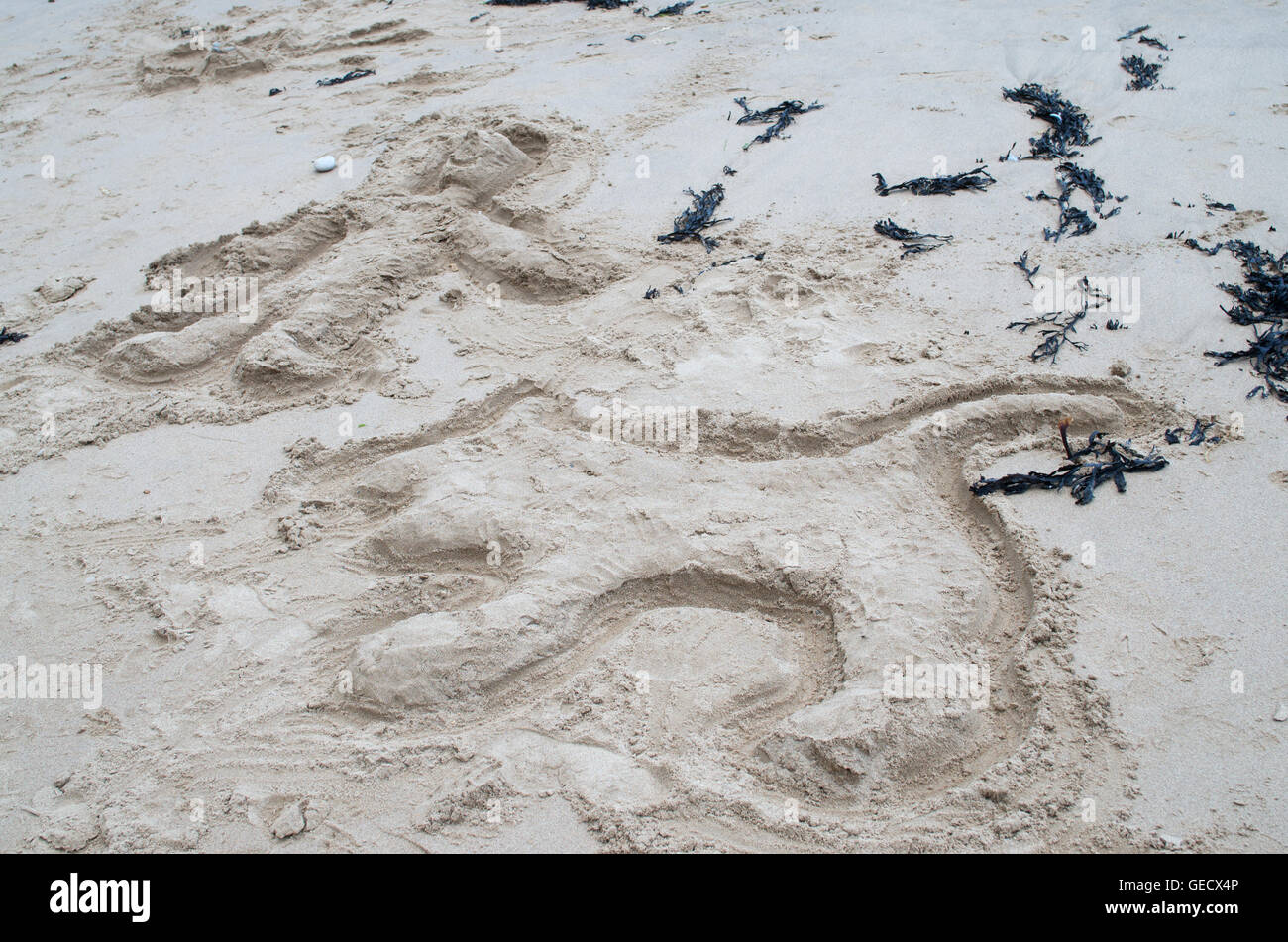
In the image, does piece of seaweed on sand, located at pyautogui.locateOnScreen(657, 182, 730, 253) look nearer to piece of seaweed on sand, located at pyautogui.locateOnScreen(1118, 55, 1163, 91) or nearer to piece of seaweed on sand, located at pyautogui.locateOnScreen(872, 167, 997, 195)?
piece of seaweed on sand, located at pyautogui.locateOnScreen(872, 167, 997, 195)

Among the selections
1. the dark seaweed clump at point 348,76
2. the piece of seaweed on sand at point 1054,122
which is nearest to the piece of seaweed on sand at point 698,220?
the piece of seaweed on sand at point 1054,122

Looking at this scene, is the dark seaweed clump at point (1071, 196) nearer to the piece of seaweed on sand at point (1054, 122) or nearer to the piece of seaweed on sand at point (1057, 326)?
the piece of seaweed on sand at point (1054, 122)

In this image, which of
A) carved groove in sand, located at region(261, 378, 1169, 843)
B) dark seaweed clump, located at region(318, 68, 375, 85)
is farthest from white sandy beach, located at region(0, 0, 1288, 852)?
dark seaweed clump, located at region(318, 68, 375, 85)

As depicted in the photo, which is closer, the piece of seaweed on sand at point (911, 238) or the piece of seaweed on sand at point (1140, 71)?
the piece of seaweed on sand at point (911, 238)

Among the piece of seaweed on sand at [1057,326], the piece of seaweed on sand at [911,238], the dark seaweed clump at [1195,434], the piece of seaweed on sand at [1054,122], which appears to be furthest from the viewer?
the piece of seaweed on sand at [1054,122]

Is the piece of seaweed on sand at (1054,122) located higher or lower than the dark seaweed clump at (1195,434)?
higher

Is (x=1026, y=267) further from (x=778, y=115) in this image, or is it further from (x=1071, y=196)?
(x=778, y=115)

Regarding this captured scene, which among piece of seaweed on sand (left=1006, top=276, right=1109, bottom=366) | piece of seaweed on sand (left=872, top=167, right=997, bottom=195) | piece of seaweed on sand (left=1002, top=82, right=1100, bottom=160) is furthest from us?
piece of seaweed on sand (left=1002, top=82, right=1100, bottom=160)

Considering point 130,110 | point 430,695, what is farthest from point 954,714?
point 130,110
